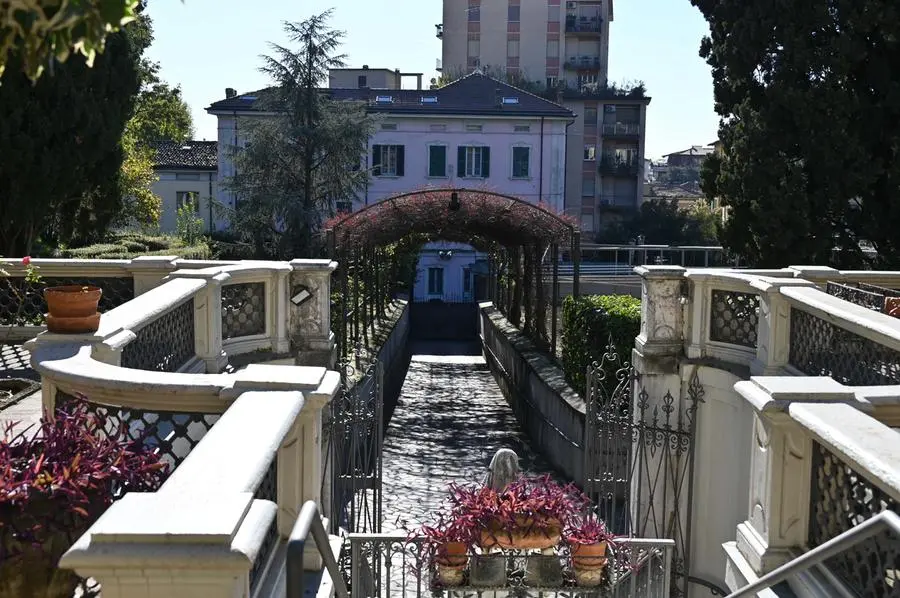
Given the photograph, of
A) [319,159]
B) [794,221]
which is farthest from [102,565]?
[319,159]

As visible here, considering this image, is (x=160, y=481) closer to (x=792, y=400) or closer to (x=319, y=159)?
(x=792, y=400)

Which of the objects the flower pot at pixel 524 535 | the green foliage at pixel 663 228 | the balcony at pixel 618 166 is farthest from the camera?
the balcony at pixel 618 166

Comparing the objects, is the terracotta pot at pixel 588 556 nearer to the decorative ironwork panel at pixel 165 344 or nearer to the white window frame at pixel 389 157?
the decorative ironwork panel at pixel 165 344

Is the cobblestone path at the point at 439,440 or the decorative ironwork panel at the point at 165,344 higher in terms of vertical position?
the decorative ironwork panel at the point at 165,344

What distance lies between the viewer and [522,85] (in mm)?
54750

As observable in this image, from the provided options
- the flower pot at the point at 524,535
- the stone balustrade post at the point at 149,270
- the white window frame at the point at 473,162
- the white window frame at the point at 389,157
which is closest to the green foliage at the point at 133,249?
the stone balustrade post at the point at 149,270

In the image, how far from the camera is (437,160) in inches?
1679

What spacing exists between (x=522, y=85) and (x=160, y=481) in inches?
2073

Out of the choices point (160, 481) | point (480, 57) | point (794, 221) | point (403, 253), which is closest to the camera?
point (160, 481)

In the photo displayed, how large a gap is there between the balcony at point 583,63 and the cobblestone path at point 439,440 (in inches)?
1393

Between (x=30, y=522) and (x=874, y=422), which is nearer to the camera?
(x=30, y=522)

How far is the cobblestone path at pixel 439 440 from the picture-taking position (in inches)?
539

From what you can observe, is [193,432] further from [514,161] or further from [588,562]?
[514,161]

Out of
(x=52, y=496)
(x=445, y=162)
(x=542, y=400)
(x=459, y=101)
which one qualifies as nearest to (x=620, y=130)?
(x=459, y=101)
